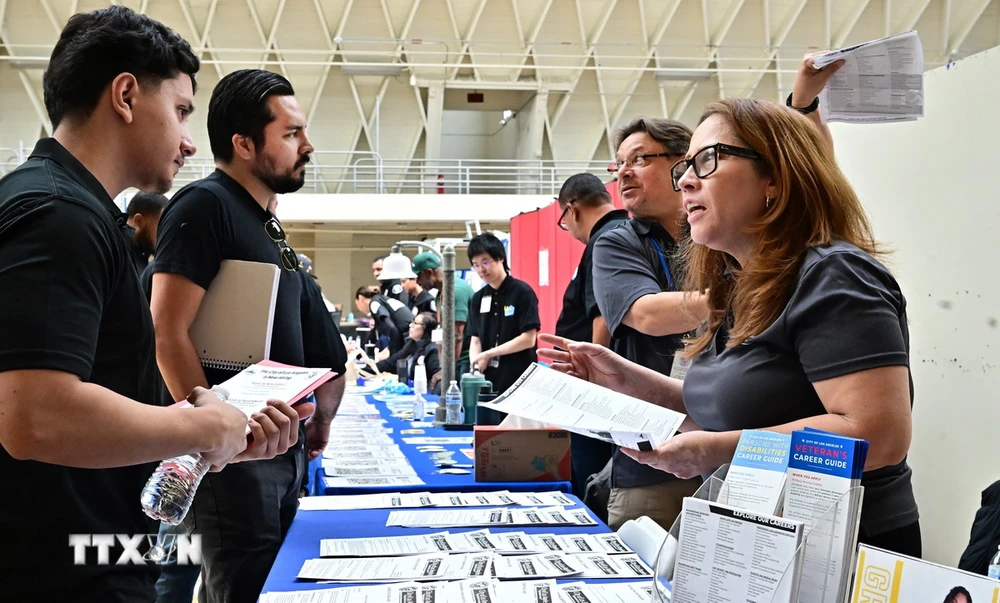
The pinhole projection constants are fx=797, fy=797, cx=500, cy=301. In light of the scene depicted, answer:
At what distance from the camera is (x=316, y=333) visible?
2201 millimetres

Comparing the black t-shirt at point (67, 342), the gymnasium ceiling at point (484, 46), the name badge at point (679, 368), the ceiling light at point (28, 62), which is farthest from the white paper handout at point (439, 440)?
the ceiling light at point (28, 62)

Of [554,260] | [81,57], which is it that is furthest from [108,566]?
[554,260]

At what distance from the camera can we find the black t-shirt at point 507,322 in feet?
16.0

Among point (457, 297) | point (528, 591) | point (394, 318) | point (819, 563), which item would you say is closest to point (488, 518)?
point (528, 591)

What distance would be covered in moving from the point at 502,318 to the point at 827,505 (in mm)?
4172

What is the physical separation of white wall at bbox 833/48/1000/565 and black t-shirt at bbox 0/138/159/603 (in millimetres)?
2781

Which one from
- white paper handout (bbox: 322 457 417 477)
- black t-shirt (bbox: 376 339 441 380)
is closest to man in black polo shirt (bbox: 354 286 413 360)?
black t-shirt (bbox: 376 339 441 380)

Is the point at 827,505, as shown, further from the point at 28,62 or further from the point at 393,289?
the point at 28,62

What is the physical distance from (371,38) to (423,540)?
16074 millimetres

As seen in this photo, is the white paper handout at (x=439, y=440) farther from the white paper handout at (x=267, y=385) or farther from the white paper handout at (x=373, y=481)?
the white paper handout at (x=267, y=385)

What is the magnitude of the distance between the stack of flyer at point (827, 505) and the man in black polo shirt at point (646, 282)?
996 mm

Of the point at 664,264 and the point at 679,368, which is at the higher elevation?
the point at 664,264

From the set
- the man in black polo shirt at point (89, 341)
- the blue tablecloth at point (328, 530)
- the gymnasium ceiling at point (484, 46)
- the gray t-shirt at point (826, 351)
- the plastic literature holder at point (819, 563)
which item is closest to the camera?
the plastic literature holder at point (819, 563)

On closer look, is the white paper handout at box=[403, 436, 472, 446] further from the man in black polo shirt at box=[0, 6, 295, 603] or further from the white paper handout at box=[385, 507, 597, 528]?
the man in black polo shirt at box=[0, 6, 295, 603]
